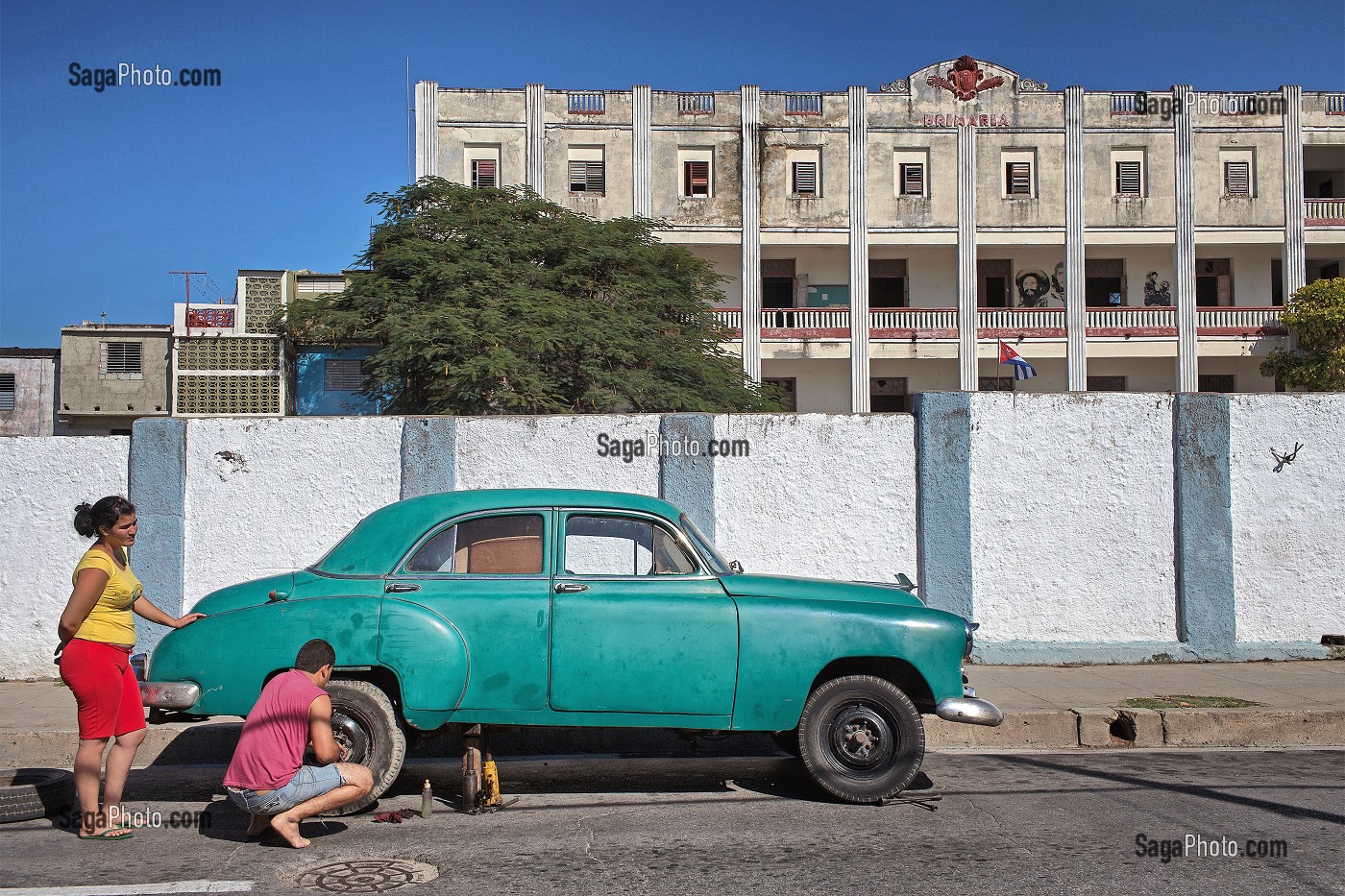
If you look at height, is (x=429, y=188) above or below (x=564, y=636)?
above

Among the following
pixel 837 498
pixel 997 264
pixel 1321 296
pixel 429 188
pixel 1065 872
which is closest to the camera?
pixel 1065 872

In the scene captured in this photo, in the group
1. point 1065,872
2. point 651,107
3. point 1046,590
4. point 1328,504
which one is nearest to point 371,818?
point 1065,872

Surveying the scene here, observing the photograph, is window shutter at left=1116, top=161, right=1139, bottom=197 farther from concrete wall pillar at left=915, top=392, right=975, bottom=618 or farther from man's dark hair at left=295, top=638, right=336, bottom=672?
man's dark hair at left=295, top=638, right=336, bottom=672

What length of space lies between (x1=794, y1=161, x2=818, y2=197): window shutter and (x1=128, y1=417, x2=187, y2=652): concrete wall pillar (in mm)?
25257

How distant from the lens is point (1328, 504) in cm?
991

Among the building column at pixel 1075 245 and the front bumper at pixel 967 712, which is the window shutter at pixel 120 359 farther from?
the front bumper at pixel 967 712

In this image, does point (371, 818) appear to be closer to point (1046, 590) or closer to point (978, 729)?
point (978, 729)

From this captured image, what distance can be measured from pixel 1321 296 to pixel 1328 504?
76.1 feet

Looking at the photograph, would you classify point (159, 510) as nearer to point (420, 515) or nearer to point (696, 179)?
point (420, 515)

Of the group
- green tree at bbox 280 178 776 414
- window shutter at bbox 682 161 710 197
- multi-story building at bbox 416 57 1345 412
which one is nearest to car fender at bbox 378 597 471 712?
green tree at bbox 280 178 776 414

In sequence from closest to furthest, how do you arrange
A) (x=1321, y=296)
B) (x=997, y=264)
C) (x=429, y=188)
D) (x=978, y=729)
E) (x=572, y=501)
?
(x=572, y=501) < (x=978, y=729) < (x=429, y=188) < (x=1321, y=296) < (x=997, y=264)

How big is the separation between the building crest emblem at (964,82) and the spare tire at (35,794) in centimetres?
3086

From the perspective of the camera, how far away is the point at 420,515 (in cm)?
594

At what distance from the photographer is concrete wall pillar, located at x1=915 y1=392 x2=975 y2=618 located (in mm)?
9570
